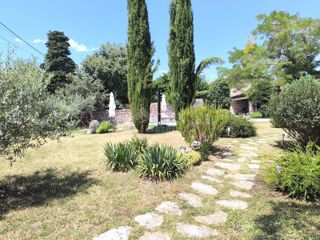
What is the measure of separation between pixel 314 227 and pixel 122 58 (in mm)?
23940

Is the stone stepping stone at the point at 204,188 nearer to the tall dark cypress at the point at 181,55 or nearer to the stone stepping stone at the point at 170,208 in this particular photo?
the stone stepping stone at the point at 170,208

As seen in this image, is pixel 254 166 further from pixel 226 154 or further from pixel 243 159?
pixel 226 154

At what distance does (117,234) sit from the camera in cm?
328

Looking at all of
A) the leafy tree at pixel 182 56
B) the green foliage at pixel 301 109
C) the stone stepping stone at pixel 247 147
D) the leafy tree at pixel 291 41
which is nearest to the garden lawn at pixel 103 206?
the green foliage at pixel 301 109

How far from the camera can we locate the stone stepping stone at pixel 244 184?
5.04m

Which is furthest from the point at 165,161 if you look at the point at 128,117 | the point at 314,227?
the point at 128,117

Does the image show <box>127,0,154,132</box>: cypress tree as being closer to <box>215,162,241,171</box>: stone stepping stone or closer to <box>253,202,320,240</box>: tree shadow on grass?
<box>215,162,241,171</box>: stone stepping stone

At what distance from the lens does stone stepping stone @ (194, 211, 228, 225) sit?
3615 millimetres

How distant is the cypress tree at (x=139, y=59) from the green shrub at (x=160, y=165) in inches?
224

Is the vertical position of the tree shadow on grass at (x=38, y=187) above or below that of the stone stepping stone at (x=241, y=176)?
below

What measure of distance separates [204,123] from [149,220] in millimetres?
4027

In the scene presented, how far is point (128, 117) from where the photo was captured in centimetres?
2116

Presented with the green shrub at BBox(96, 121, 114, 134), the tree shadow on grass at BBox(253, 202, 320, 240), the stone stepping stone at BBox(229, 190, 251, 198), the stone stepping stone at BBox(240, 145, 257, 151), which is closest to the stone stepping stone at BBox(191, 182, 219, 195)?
the stone stepping stone at BBox(229, 190, 251, 198)

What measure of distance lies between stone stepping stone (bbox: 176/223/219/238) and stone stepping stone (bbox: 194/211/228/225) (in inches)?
7.5
